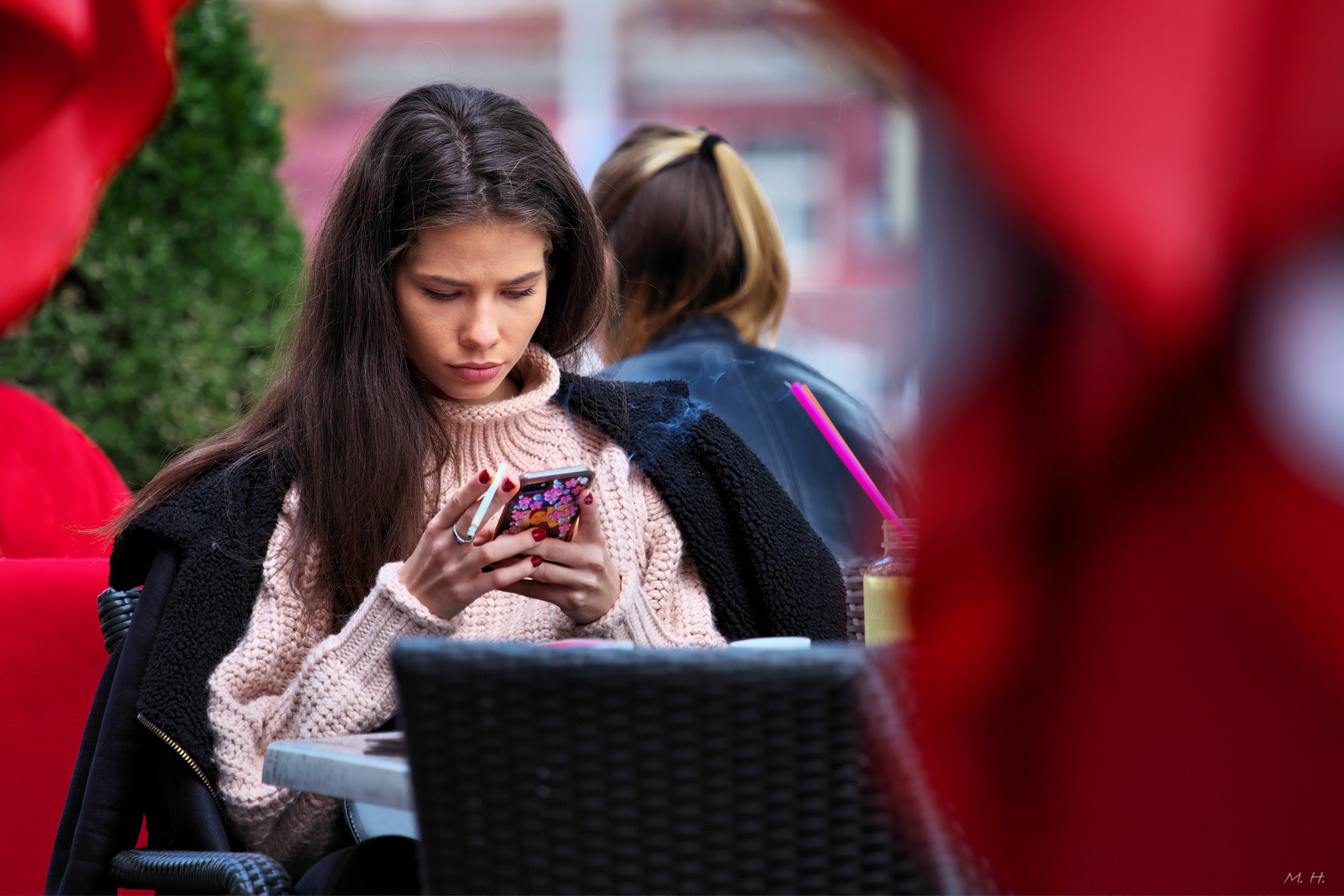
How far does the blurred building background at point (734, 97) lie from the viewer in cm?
40

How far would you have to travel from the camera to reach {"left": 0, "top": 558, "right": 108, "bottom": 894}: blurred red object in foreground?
2.44 meters

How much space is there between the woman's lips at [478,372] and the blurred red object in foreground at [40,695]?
816mm

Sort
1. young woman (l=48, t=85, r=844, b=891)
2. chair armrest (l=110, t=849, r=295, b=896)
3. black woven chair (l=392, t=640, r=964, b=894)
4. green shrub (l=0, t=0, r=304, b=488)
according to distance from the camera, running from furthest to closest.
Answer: green shrub (l=0, t=0, r=304, b=488) → young woman (l=48, t=85, r=844, b=891) → chair armrest (l=110, t=849, r=295, b=896) → black woven chair (l=392, t=640, r=964, b=894)

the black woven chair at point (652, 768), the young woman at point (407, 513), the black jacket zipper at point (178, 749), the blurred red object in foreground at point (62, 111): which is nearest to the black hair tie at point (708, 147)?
the young woman at point (407, 513)

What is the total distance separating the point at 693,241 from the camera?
339 centimetres

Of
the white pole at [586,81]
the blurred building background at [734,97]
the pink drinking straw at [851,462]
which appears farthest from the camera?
the white pole at [586,81]

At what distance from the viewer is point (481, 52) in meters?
16.3

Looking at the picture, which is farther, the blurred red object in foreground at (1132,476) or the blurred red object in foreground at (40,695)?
the blurred red object in foreground at (40,695)

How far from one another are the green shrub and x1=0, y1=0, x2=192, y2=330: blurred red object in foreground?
4.04 metres

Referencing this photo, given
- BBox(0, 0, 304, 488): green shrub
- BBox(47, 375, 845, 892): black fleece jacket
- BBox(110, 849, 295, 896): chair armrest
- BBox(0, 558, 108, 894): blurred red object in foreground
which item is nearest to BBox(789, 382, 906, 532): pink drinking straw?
BBox(47, 375, 845, 892): black fleece jacket

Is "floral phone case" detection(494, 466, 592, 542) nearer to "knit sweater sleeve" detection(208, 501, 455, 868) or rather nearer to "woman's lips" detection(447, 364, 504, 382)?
"knit sweater sleeve" detection(208, 501, 455, 868)

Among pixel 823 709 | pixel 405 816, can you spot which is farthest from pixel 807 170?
pixel 823 709

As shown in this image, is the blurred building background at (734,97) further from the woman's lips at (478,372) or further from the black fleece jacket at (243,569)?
the woman's lips at (478,372)

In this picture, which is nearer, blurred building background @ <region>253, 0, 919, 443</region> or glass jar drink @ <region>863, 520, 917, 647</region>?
blurred building background @ <region>253, 0, 919, 443</region>
